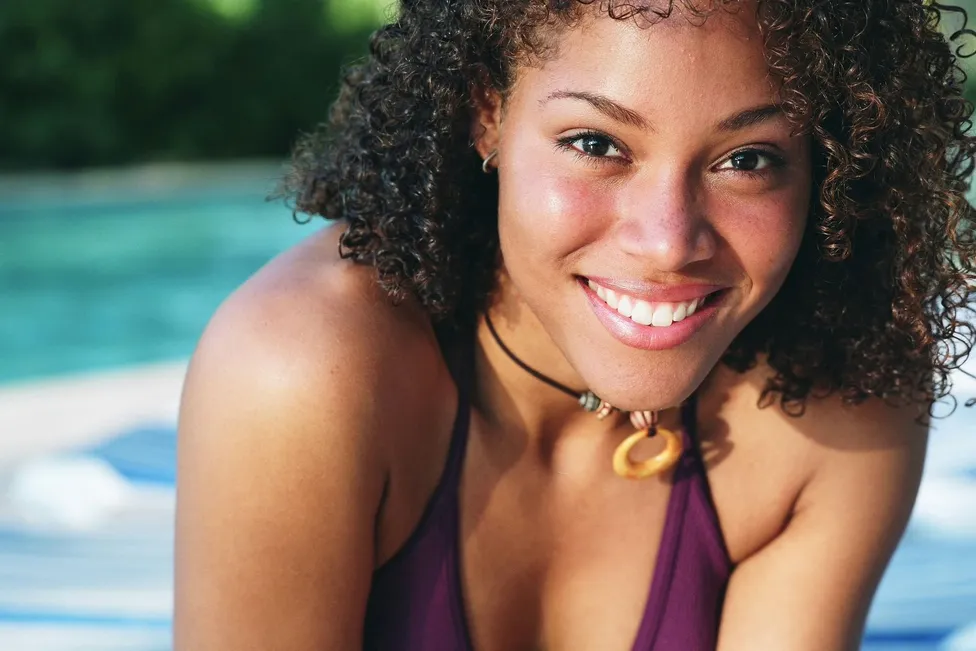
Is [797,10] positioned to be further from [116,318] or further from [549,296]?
[116,318]

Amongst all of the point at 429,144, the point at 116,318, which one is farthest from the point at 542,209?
the point at 116,318

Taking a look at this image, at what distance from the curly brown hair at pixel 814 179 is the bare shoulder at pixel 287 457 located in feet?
0.45

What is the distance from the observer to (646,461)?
2115 mm

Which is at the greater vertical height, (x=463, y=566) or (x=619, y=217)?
(x=619, y=217)

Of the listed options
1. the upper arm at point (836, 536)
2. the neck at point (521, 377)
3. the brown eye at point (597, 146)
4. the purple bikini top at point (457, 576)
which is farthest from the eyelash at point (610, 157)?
the upper arm at point (836, 536)

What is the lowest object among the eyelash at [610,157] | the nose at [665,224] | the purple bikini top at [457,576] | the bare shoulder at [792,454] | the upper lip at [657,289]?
the purple bikini top at [457,576]

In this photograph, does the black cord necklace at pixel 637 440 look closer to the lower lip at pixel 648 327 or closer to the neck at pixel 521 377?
the neck at pixel 521 377

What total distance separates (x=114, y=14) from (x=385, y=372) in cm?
1367

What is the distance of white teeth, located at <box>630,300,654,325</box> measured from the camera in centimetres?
170

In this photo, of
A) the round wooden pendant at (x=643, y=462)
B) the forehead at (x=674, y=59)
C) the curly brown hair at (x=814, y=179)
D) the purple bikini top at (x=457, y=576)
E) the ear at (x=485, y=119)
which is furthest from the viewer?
the round wooden pendant at (x=643, y=462)

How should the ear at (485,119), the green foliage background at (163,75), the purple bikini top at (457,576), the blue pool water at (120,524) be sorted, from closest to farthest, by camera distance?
1. the ear at (485,119)
2. the purple bikini top at (457,576)
3. the blue pool water at (120,524)
4. the green foliage background at (163,75)

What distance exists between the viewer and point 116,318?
28.2ft

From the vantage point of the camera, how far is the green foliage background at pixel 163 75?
13.6 metres

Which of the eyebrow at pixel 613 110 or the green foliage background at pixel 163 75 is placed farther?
the green foliage background at pixel 163 75
